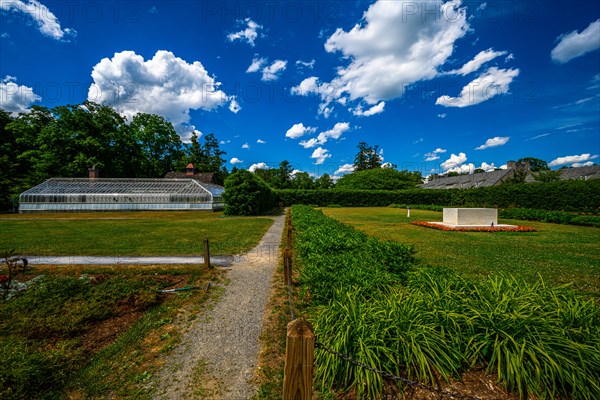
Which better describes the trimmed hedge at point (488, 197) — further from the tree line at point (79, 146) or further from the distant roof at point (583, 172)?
the distant roof at point (583, 172)

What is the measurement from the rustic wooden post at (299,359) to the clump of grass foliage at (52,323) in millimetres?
3098

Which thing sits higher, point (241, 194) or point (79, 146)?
point (79, 146)

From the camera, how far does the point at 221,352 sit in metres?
3.56

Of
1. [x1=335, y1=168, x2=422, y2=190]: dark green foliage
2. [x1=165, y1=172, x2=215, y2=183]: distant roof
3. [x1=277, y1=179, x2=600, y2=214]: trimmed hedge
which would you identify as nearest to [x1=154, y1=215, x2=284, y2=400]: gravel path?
[x1=277, y1=179, x2=600, y2=214]: trimmed hedge

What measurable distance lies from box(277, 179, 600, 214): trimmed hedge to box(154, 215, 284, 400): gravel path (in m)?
31.7

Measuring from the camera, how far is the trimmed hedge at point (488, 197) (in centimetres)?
2220

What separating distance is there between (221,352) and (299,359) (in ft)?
7.95

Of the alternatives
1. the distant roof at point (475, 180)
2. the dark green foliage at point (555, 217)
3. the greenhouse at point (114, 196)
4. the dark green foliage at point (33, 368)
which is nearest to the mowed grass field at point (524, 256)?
the dark green foliage at point (555, 217)

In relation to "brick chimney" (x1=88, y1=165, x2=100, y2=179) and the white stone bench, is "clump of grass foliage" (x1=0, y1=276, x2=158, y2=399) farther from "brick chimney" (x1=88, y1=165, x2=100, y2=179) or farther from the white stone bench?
"brick chimney" (x1=88, y1=165, x2=100, y2=179)

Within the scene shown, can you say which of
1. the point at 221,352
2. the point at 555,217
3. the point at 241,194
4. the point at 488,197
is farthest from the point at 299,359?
the point at 488,197

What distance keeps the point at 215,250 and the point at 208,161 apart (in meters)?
59.4

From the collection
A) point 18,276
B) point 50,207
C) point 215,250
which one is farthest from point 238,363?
point 50,207

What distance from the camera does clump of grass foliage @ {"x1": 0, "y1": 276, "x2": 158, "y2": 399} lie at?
286 cm

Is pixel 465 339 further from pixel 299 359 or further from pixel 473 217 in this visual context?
pixel 473 217
